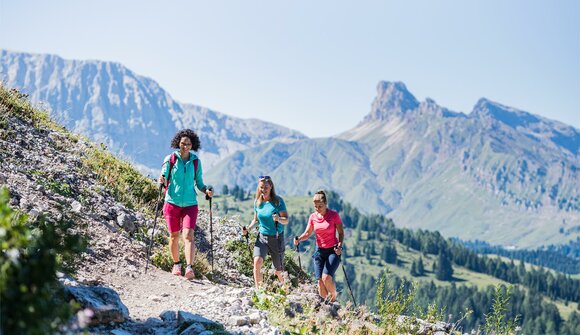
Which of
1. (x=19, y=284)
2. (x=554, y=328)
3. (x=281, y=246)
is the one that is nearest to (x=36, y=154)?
(x=281, y=246)

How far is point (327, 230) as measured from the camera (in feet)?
39.5

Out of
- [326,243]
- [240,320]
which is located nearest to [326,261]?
[326,243]

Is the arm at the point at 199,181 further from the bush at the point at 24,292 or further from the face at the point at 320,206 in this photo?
the bush at the point at 24,292

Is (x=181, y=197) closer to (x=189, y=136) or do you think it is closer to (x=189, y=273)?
(x=189, y=136)

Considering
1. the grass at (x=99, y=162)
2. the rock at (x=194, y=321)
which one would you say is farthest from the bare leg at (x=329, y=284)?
the grass at (x=99, y=162)

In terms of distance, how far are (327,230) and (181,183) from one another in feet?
11.8

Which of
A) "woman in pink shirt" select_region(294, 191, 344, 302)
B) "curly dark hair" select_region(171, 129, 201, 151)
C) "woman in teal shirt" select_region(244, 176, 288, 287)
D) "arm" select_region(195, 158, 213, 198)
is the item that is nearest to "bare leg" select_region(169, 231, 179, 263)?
"arm" select_region(195, 158, 213, 198)

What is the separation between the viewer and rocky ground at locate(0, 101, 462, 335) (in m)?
7.77

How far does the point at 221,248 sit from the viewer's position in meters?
15.5

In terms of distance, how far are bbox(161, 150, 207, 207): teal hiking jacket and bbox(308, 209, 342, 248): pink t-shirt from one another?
3033 mm

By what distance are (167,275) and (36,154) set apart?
5090mm

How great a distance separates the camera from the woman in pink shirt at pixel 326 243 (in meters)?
12.0

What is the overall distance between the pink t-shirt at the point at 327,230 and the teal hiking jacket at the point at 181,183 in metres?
3.03

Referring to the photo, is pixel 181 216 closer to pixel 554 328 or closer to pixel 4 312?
pixel 4 312
